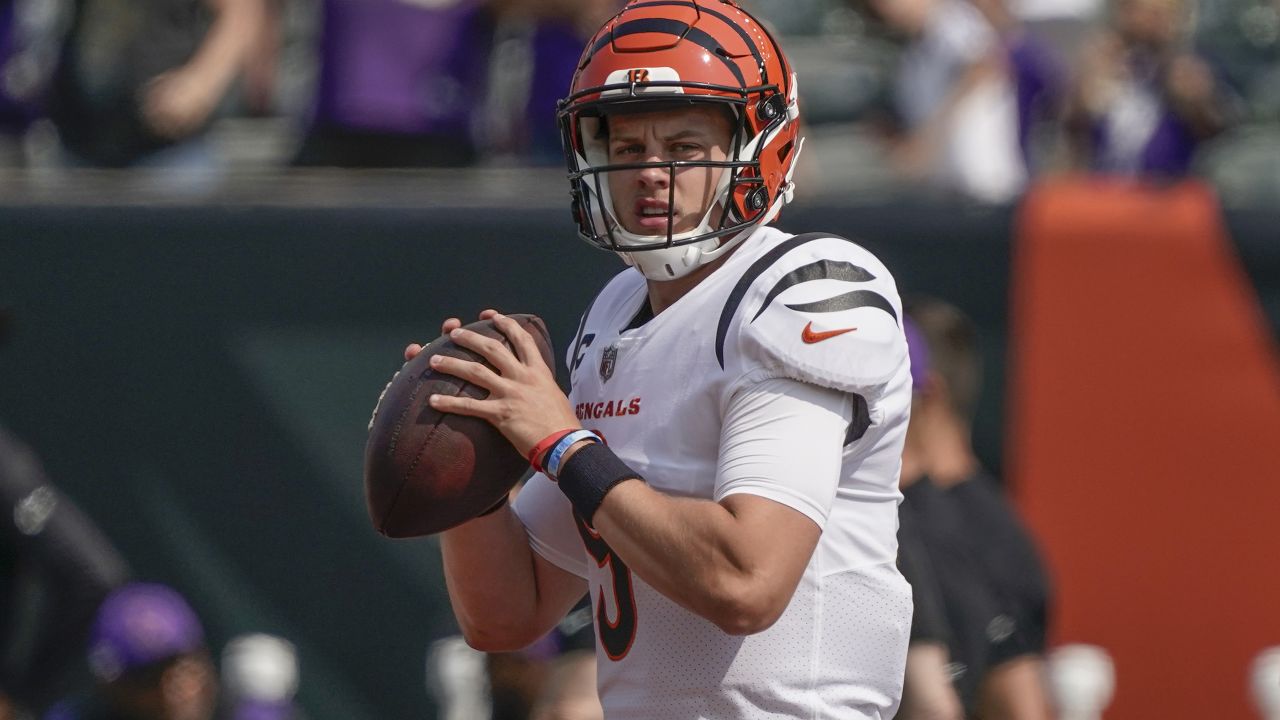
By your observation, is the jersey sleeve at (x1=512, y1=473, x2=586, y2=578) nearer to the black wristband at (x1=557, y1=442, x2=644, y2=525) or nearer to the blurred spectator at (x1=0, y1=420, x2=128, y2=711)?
the black wristband at (x1=557, y1=442, x2=644, y2=525)

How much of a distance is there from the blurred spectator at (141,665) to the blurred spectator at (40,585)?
0.08m

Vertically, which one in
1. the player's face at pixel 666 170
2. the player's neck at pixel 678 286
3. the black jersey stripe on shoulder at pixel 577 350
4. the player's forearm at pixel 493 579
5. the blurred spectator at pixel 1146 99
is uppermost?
the player's face at pixel 666 170

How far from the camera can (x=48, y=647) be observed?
5270 mm

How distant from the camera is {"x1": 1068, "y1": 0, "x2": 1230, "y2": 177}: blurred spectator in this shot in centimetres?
681

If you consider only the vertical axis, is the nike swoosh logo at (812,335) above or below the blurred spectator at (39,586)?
above

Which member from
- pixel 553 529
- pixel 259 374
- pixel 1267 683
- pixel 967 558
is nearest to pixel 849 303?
pixel 553 529

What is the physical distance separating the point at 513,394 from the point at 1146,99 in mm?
4862

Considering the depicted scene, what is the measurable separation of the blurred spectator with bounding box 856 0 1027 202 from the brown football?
154 inches

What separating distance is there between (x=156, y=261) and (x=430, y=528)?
3.66 m

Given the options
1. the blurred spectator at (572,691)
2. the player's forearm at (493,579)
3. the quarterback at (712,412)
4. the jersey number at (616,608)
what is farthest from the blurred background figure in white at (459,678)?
the jersey number at (616,608)

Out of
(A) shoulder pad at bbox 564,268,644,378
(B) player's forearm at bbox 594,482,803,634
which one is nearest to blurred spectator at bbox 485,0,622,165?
(A) shoulder pad at bbox 564,268,644,378

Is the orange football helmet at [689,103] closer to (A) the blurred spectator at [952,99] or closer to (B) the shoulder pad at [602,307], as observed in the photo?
(B) the shoulder pad at [602,307]

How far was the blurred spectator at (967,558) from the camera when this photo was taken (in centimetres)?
436

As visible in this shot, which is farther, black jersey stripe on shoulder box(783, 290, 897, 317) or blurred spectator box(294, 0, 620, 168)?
blurred spectator box(294, 0, 620, 168)
